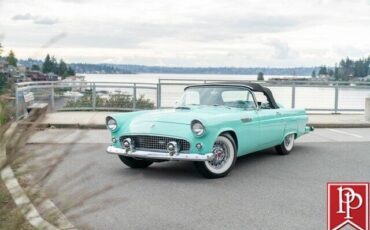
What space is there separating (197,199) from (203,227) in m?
1.14

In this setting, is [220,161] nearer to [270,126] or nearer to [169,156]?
[169,156]

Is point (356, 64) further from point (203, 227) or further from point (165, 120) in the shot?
point (203, 227)

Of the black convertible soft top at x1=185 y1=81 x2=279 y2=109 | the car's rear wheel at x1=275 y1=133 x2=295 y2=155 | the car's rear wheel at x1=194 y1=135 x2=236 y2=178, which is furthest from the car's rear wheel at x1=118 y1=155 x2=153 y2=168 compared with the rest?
the car's rear wheel at x1=275 y1=133 x2=295 y2=155

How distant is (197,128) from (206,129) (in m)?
0.12

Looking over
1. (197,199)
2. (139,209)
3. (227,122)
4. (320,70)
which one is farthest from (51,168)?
(320,70)

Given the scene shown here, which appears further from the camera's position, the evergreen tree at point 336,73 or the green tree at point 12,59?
the evergreen tree at point 336,73

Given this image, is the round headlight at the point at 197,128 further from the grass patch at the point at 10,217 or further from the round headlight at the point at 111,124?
the grass patch at the point at 10,217

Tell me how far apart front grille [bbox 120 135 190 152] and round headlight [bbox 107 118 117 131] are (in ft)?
1.05

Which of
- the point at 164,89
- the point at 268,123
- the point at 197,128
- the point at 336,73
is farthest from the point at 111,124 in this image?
the point at 336,73

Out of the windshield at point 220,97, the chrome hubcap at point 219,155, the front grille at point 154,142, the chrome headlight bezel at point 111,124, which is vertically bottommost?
the chrome hubcap at point 219,155

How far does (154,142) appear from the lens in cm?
736

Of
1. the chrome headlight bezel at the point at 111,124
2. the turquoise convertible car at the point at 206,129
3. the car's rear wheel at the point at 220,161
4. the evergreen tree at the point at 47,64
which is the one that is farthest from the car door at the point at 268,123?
the evergreen tree at the point at 47,64

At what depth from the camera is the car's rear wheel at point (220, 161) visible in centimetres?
732

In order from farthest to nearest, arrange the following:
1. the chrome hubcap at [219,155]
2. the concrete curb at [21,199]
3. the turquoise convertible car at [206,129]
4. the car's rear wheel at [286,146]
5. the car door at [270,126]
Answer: the car's rear wheel at [286,146] → the car door at [270,126] → the chrome hubcap at [219,155] → the turquoise convertible car at [206,129] → the concrete curb at [21,199]
